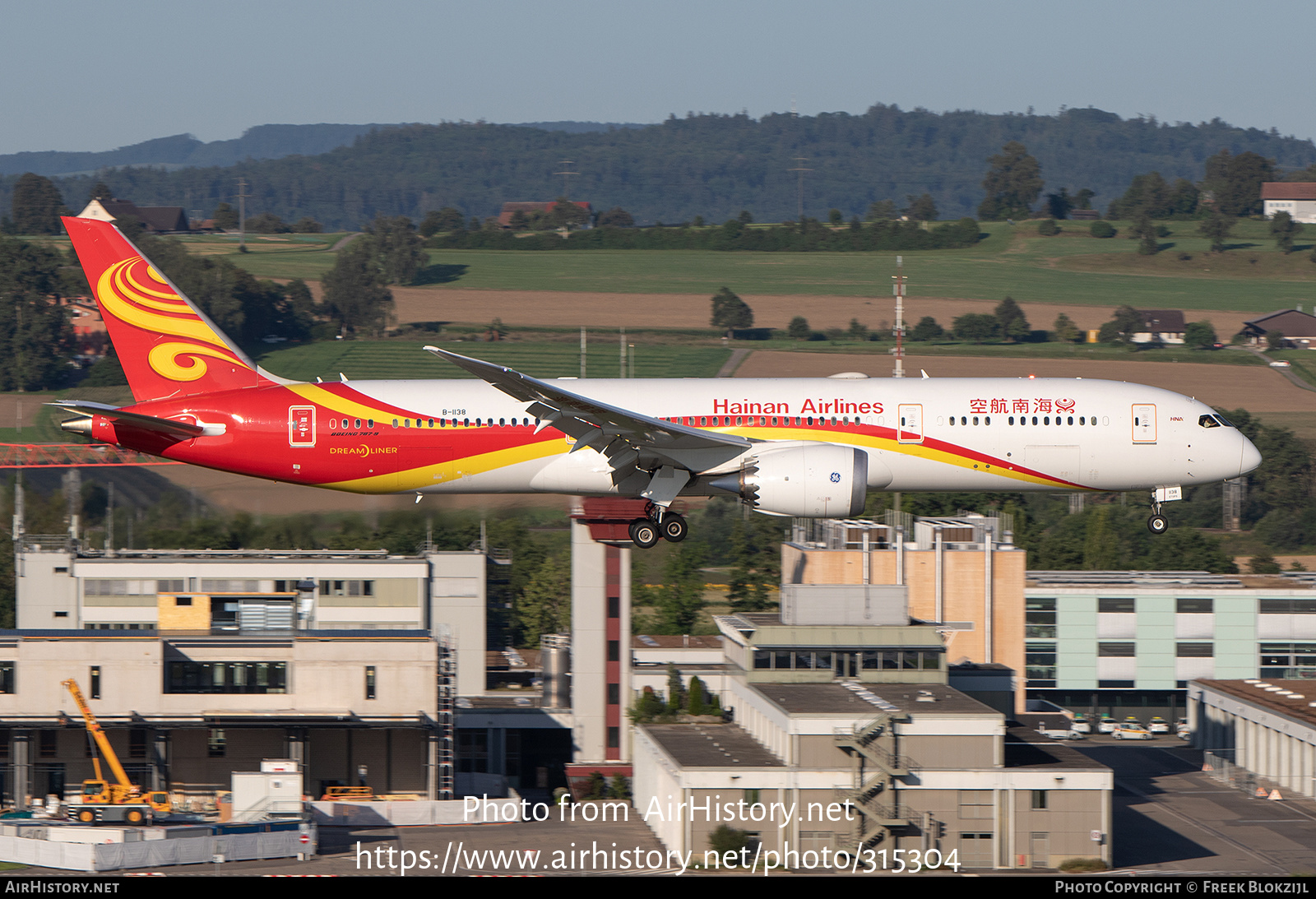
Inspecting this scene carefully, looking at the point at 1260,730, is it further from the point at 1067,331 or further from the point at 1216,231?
the point at 1216,231

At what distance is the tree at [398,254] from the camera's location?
158 m

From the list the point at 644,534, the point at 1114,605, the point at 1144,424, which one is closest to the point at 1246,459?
the point at 1144,424

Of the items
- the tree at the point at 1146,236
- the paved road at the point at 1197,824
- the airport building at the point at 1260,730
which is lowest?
the paved road at the point at 1197,824

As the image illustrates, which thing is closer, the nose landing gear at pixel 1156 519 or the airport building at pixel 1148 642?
the nose landing gear at pixel 1156 519

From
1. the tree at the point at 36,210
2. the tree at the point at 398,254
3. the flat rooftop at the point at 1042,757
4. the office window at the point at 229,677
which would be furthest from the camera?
the tree at the point at 36,210

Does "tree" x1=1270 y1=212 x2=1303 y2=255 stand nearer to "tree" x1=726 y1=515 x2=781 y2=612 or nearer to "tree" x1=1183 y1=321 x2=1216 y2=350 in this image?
"tree" x1=1183 y1=321 x2=1216 y2=350

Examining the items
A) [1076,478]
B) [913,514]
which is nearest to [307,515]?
[1076,478]

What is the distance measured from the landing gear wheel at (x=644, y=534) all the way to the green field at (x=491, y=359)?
69.6 metres

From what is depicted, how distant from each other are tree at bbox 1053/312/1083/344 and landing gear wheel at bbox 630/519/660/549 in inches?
4301

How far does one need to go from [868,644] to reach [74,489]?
135ft

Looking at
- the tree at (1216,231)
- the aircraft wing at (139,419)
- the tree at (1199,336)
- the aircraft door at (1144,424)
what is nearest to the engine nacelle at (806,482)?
the aircraft door at (1144,424)

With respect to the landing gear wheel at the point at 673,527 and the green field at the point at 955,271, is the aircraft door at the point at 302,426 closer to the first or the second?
the landing gear wheel at the point at 673,527

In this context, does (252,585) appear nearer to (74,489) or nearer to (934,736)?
(74,489)

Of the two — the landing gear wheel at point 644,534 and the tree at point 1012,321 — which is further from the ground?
the tree at point 1012,321
